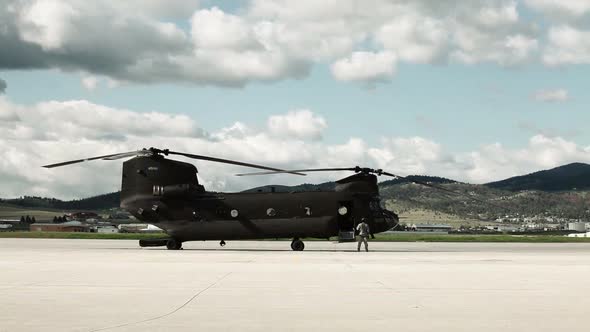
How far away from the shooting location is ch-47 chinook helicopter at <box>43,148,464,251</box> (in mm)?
40594

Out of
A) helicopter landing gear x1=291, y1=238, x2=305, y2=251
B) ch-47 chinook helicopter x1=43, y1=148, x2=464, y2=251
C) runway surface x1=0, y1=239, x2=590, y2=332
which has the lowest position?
runway surface x1=0, y1=239, x2=590, y2=332

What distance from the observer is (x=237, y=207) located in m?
41.3

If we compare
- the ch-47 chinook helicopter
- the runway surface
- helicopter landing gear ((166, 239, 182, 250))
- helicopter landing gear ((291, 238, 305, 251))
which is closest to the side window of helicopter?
the ch-47 chinook helicopter

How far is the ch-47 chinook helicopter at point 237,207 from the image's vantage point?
40594mm

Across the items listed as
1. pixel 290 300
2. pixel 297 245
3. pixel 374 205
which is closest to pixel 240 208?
pixel 297 245

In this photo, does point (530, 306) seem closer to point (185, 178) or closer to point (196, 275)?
point (196, 275)

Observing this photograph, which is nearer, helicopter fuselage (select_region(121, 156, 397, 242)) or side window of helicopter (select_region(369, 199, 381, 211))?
helicopter fuselage (select_region(121, 156, 397, 242))

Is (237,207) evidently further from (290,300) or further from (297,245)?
(290,300)

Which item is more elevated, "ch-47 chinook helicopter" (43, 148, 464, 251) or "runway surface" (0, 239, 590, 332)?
"ch-47 chinook helicopter" (43, 148, 464, 251)

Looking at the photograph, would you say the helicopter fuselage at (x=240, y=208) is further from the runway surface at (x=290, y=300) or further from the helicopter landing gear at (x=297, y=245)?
the runway surface at (x=290, y=300)

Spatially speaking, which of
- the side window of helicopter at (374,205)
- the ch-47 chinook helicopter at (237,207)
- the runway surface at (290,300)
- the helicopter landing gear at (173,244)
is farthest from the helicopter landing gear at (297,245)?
the runway surface at (290,300)

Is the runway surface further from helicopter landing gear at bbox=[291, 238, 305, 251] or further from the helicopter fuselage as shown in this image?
helicopter landing gear at bbox=[291, 238, 305, 251]

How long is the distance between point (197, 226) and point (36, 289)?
85.1 ft

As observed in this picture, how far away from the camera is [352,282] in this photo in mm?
17953
